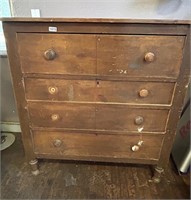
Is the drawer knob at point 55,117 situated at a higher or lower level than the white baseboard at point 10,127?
higher

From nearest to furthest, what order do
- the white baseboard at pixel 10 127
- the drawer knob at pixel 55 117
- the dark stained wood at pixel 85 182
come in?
the drawer knob at pixel 55 117, the dark stained wood at pixel 85 182, the white baseboard at pixel 10 127

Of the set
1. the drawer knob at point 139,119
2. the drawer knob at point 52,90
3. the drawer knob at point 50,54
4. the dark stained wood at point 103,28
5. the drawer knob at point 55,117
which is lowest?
the drawer knob at point 55,117

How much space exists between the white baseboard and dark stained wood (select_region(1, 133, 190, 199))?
1.11 feet

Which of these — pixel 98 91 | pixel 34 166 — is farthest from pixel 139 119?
pixel 34 166

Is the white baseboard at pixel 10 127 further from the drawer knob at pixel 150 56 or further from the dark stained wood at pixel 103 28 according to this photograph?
the drawer knob at pixel 150 56

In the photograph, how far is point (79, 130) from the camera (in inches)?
45.0

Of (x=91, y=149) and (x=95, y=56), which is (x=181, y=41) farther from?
(x=91, y=149)

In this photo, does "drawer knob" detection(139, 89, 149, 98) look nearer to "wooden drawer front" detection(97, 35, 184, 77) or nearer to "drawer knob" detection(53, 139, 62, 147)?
"wooden drawer front" detection(97, 35, 184, 77)

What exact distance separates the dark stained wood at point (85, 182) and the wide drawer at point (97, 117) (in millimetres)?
452

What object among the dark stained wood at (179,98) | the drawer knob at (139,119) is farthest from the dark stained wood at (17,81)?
the dark stained wood at (179,98)

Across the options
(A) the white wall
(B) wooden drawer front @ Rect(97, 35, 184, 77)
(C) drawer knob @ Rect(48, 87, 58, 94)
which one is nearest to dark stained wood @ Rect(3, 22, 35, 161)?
(C) drawer knob @ Rect(48, 87, 58, 94)

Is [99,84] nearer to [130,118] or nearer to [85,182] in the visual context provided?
[130,118]

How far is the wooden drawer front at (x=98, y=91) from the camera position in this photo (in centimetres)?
99

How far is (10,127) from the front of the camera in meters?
1.79
